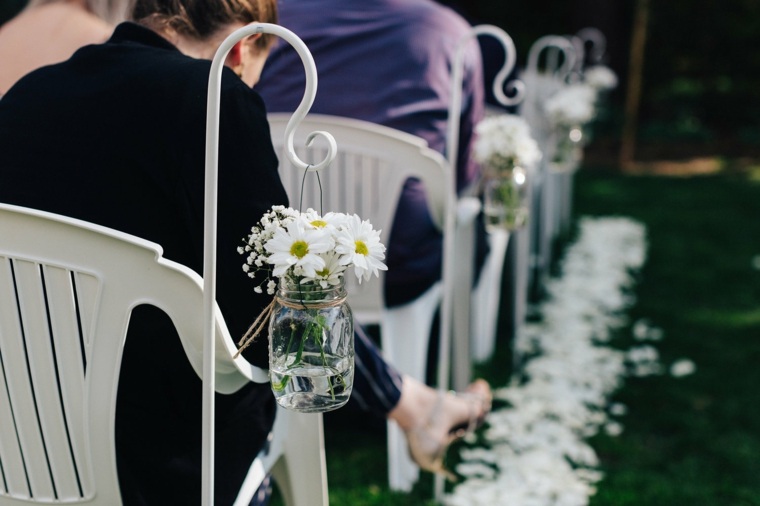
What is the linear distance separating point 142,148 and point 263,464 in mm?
664

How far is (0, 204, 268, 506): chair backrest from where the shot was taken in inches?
44.1

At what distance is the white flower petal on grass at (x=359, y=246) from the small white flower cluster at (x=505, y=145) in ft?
4.44

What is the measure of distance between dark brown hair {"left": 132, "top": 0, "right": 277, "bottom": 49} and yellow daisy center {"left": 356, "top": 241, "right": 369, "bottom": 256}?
0.56 meters

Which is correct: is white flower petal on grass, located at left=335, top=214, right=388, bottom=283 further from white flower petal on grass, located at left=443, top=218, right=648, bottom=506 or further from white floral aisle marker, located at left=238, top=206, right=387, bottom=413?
white flower petal on grass, located at left=443, top=218, right=648, bottom=506

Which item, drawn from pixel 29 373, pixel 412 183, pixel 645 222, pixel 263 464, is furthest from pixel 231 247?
pixel 645 222

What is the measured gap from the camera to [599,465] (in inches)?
108

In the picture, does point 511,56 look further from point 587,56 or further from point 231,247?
point 587,56

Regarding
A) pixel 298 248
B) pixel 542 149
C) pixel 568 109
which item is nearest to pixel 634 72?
pixel 542 149

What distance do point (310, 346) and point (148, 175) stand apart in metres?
0.37

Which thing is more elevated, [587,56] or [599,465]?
[587,56]

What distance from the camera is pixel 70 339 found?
1.18 metres

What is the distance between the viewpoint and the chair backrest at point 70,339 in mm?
1120

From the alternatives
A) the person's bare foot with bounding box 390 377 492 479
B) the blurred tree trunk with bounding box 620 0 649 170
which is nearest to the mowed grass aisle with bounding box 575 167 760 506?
the person's bare foot with bounding box 390 377 492 479

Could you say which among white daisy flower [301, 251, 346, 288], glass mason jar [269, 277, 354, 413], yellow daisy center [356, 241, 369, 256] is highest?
yellow daisy center [356, 241, 369, 256]
